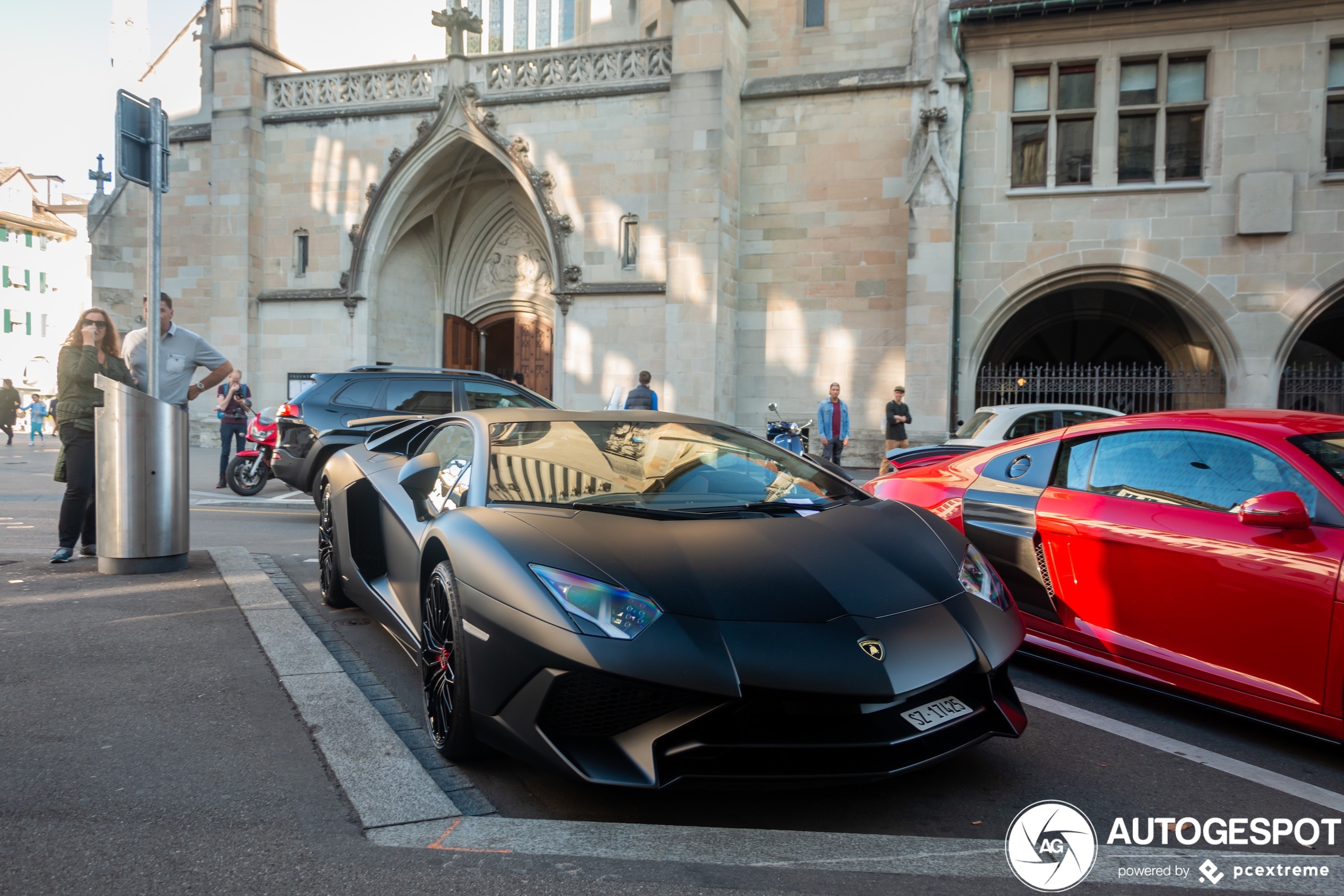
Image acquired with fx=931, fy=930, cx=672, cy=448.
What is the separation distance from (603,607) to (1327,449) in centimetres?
285

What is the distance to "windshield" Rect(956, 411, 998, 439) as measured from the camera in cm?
1030

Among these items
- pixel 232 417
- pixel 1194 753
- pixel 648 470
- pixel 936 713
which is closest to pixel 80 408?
pixel 648 470

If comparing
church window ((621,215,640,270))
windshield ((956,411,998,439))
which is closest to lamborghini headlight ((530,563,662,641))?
windshield ((956,411,998,439))

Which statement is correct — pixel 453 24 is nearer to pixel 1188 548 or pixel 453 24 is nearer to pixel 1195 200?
pixel 1195 200

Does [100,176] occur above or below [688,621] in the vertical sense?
above

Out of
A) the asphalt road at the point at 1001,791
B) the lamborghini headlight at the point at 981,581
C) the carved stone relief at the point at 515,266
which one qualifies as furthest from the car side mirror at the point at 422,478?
the carved stone relief at the point at 515,266

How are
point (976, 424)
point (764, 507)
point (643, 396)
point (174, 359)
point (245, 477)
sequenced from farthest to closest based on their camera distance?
point (643, 396)
point (245, 477)
point (976, 424)
point (174, 359)
point (764, 507)

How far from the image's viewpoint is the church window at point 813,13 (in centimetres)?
1766

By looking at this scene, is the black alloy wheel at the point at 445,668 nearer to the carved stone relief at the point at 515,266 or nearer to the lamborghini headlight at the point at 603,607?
the lamborghini headlight at the point at 603,607

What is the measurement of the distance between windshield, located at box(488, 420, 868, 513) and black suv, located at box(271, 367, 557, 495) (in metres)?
5.43

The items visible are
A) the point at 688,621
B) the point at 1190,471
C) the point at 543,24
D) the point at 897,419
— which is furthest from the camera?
the point at 543,24

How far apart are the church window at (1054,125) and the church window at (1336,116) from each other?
3.49m

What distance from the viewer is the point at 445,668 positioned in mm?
3189

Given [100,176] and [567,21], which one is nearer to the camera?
[100,176]
